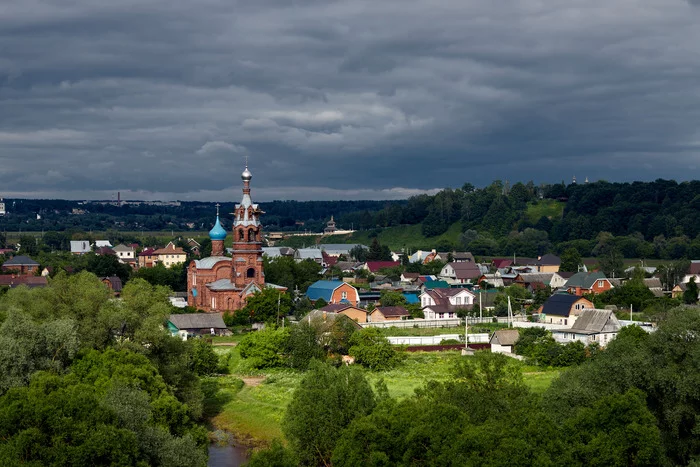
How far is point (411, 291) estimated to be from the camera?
87688 mm

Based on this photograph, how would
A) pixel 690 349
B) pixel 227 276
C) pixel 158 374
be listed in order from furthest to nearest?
1. pixel 227 276
2. pixel 158 374
3. pixel 690 349

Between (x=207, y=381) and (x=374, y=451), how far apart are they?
77.5 ft

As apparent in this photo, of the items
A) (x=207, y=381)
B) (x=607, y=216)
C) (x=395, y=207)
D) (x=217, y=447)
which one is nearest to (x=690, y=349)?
(x=217, y=447)

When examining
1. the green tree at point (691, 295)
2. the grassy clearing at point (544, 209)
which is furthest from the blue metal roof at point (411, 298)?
the grassy clearing at point (544, 209)

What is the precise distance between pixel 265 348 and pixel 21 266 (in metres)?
52.0

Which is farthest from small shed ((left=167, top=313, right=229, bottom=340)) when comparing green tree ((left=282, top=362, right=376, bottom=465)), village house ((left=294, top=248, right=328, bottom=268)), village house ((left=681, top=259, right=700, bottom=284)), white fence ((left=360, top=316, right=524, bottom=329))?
village house ((left=294, top=248, right=328, bottom=268))

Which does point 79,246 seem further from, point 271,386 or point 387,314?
point 271,386

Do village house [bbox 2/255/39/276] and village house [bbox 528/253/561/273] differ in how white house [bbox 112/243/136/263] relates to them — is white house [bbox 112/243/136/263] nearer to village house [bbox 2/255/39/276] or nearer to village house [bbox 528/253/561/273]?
village house [bbox 2/255/39/276]

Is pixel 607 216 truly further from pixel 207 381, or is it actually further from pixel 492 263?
pixel 207 381

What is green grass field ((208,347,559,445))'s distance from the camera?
39250mm

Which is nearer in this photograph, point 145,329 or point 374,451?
point 374,451

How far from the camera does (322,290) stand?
77562 mm

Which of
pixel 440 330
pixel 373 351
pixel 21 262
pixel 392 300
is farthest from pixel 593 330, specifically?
pixel 21 262

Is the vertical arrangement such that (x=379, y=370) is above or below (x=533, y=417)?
below
